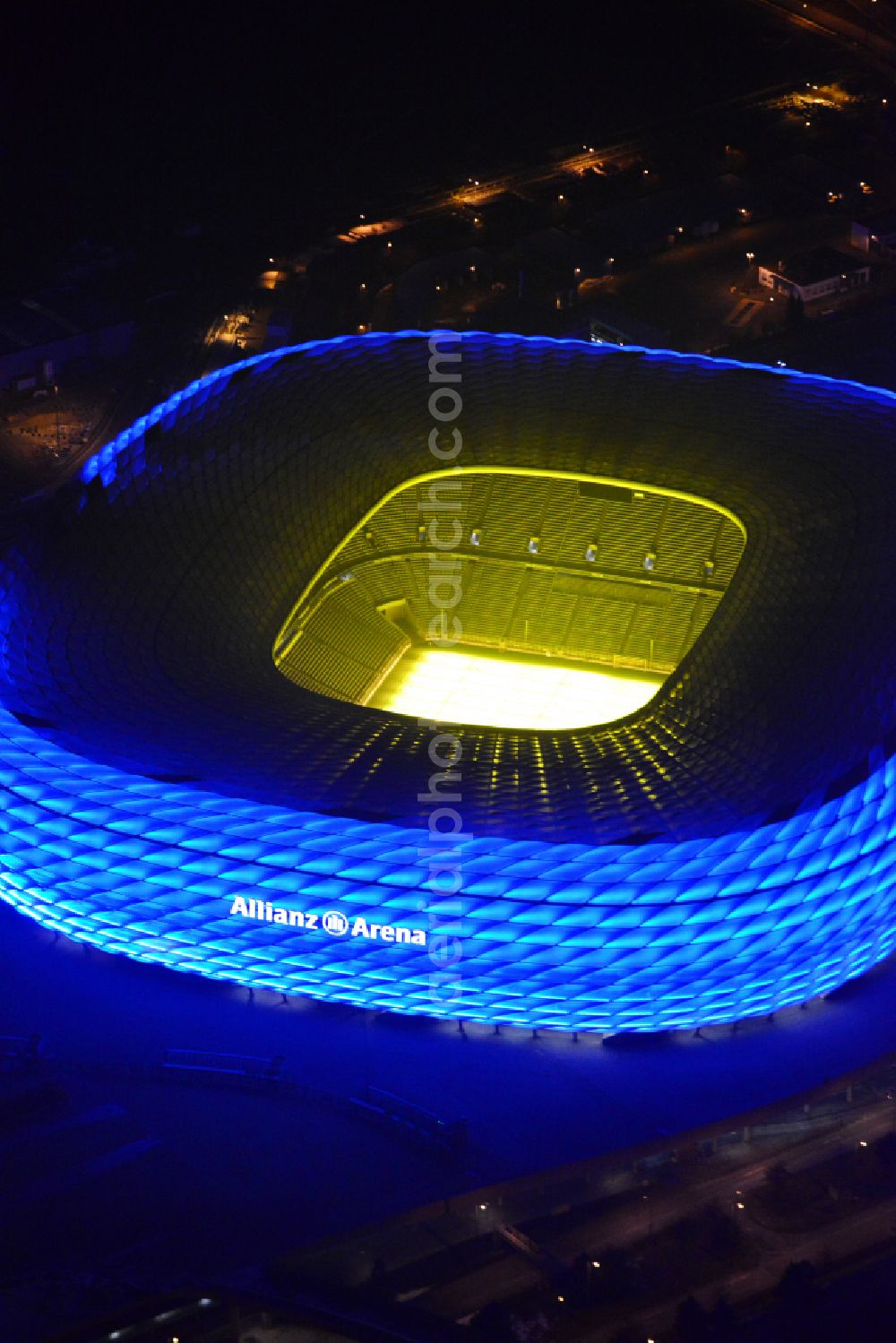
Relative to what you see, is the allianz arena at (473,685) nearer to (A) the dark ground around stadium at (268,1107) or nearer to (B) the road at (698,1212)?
(A) the dark ground around stadium at (268,1107)

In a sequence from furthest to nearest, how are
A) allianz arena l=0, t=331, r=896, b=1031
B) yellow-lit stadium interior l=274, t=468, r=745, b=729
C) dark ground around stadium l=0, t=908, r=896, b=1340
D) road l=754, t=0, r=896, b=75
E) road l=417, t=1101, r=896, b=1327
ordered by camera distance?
road l=754, t=0, r=896, b=75
yellow-lit stadium interior l=274, t=468, r=745, b=729
allianz arena l=0, t=331, r=896, b=1031
dark ground around stadium l=0, t=908, r=896, b=1340
road l=417, t=1101, r=896, b=1327

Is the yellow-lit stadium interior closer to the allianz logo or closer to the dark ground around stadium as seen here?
the dark ground around stadium

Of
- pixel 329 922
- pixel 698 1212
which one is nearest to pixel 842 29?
pixel 329 922

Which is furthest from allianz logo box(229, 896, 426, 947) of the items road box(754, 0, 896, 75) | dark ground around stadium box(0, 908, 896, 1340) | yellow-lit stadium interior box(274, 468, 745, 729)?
road box(754, 0, 896, 75)

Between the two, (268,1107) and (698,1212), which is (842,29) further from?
(698,1212)

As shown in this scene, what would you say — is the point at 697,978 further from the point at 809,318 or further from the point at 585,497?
the point at 809,318

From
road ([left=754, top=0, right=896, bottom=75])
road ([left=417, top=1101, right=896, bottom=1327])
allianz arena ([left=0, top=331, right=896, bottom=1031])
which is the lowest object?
road ([left=417, top=1101, right=896, bottom=1327])

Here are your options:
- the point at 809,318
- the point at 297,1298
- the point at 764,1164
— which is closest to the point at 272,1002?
the point at 297,1298
